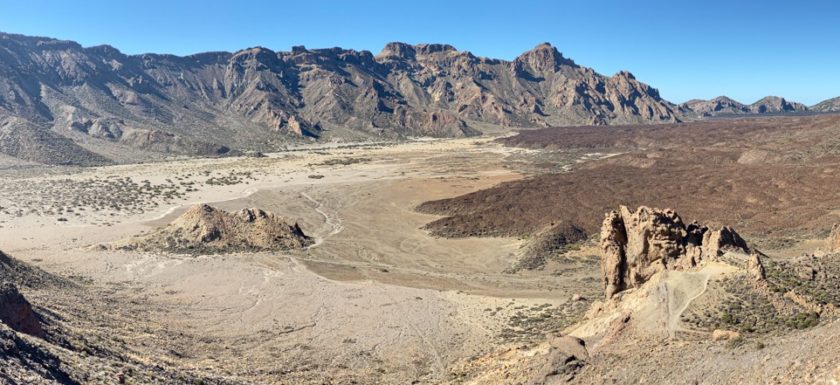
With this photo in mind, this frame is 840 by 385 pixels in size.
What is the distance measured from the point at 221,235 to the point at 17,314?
2963cm

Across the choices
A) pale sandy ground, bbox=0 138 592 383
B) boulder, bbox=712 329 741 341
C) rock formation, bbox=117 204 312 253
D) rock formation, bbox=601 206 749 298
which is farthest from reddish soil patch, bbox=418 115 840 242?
boulder, bbox=712 329 741 341

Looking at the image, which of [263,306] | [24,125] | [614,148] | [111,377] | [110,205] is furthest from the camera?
[614,148]

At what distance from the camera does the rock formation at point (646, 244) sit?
87.4 feet

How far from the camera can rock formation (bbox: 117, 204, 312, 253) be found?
47969 mm

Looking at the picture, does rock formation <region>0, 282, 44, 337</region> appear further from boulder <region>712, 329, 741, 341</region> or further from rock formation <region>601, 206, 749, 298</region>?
rock formation <region>601, 206, 749, 298</region>

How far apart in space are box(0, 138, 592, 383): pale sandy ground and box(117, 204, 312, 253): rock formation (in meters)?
2.28

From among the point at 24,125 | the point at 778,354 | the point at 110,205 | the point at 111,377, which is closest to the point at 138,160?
the point at 24,125

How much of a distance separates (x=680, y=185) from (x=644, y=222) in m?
49.9

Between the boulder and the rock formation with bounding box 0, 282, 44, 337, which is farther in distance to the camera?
the rock formation with bounding box 0, 282, 44, 337

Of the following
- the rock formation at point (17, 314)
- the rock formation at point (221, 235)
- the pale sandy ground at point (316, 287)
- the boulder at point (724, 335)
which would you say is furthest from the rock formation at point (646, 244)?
the rock formation at point (221, 235)

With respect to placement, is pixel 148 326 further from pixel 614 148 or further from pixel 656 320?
pixel 614 148

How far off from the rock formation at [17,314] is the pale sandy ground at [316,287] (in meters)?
4.54

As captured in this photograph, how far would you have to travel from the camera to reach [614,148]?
15512 cm

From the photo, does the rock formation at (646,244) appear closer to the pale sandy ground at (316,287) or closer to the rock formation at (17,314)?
the pale sandy ground at (316,287)
